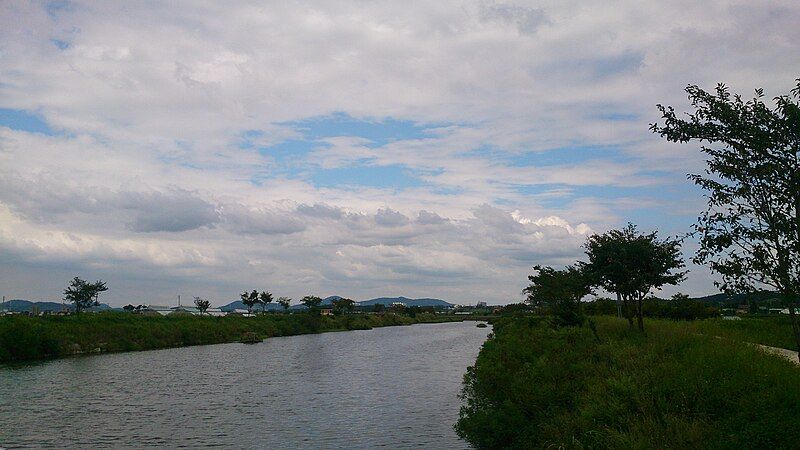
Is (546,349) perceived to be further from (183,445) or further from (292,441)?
(183,445)

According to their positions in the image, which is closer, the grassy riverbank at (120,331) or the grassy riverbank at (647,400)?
the grassy riverbank at (647,400)

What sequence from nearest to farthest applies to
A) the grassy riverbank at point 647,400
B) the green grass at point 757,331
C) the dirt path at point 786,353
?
the grassy riverbank at point 647,400
the dirt path at point 786,353
the green grass at point 757,331

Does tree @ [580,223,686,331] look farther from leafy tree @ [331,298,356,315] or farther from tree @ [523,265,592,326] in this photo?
leafy tree @ [331,298,356,315]

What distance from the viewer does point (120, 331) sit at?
244 feet

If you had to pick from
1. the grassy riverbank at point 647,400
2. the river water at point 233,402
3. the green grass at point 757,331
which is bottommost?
the river water at point 233,402

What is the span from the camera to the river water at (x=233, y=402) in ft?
83.0

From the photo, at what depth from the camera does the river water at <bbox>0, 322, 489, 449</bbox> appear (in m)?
25.3

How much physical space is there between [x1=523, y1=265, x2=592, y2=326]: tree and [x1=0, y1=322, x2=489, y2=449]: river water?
31.1ft

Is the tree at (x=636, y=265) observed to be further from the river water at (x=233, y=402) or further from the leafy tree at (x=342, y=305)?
the leafy tree at (x=342, y=305)

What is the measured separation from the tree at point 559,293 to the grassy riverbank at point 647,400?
1946cm

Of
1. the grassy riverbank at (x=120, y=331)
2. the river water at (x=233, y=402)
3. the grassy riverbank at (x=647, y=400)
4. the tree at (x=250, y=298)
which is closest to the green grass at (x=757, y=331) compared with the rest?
the grassy riverbank at (x=647, y=400)

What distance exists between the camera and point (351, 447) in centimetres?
2347

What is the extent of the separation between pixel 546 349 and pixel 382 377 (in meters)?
16.9

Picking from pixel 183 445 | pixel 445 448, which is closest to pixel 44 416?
pixel 183 445
